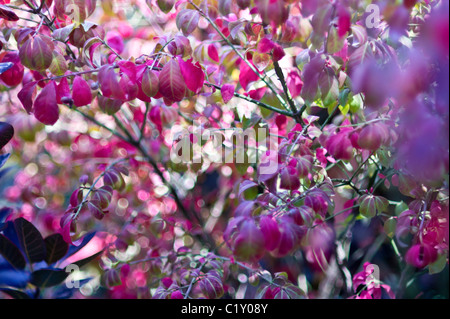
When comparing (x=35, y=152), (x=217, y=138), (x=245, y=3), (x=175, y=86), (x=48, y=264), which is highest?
(x=245, y=3)

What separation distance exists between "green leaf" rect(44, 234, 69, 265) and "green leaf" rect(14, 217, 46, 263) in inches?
1.4

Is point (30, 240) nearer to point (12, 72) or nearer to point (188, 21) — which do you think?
point (12, 72)

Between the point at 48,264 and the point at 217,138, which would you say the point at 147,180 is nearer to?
the point at 48,264

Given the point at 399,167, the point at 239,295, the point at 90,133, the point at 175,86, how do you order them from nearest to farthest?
1. the point at 175,86
2. the point at 399,167
3. the point at 239,295
4. the point at 90,133

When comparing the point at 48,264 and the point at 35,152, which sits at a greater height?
the point at 48,264

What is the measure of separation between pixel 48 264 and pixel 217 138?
0.79 m

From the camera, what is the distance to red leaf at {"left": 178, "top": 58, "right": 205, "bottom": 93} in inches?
37.7

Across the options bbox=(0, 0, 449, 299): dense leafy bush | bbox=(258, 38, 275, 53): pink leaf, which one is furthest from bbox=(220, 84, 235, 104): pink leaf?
bbox=(258, 38, 275, 53): pink leaf

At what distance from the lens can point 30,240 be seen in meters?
1.27

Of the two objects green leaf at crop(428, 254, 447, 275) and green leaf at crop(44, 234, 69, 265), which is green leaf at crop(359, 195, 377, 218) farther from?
green leaf at crop(44, 234, 69, 265)

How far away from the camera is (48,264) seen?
138 cm

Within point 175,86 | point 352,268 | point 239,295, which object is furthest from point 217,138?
point 352,268

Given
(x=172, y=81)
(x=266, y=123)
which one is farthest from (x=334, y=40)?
(x=266, y=123)

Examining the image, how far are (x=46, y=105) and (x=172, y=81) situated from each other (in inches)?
13.3
